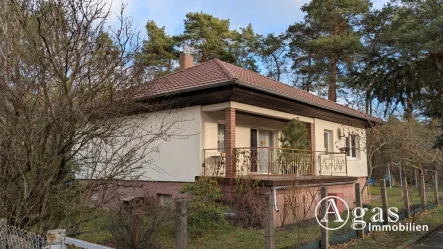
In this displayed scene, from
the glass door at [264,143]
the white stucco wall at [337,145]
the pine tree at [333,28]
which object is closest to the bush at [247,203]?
the glass door at [264,143]

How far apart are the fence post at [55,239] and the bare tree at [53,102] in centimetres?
184

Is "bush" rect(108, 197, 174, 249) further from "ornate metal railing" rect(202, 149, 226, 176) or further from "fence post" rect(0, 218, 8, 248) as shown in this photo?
"ornate metal railing" rect(202, 149, 226, 176)

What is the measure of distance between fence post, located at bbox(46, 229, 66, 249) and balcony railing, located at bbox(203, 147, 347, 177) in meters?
7.58

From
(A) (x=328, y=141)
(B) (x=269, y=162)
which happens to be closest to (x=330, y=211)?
(B) (x=269, y=162)

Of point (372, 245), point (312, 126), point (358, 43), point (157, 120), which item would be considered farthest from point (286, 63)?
point (372, 245)

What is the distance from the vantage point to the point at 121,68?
5.88 m

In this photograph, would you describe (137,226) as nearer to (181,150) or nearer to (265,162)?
(181,150)

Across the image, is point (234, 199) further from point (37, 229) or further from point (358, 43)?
point (358, 43)

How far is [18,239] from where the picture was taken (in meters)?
4.45

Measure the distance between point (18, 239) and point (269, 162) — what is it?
7.72 m

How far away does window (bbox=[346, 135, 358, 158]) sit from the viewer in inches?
746

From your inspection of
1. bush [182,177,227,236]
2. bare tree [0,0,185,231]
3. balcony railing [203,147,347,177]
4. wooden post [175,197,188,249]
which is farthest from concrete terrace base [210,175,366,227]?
bare tree [0,0,185,231]

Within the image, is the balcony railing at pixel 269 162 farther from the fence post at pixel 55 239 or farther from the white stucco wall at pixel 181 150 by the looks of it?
the fence post at pixel 55 239

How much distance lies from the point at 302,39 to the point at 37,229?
28370 mm
